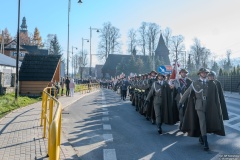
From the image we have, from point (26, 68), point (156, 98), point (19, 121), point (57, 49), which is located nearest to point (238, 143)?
point (156, 98)

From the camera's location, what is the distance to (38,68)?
2822 cm

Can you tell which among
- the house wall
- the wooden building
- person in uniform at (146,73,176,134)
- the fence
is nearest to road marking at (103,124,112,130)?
person in uniform at (146,73,176,134)

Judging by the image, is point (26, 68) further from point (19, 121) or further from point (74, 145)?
point (74, 145)

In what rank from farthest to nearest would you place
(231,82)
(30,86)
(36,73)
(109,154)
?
(231,82), (36,73), (30,86), (109,154)

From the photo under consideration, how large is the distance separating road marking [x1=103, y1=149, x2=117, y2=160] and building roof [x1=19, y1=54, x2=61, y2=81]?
20.5 m

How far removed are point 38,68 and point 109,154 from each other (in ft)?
72.8

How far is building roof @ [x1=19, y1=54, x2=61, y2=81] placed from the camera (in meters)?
27.4

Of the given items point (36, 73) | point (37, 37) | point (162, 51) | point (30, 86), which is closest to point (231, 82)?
point (36, 73)

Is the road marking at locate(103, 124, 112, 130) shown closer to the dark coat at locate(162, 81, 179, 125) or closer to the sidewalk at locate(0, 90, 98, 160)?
the dark coat at locate(162, 81, 179, 125)

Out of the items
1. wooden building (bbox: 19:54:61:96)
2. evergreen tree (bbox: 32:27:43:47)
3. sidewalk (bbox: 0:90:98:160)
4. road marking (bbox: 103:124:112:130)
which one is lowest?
road marking (bbox: 103:124:112:130)

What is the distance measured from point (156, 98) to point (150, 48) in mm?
76469

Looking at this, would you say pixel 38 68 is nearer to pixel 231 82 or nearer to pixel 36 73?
pixel 36 73

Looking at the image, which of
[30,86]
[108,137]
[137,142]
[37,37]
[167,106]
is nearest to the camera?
[137,142]

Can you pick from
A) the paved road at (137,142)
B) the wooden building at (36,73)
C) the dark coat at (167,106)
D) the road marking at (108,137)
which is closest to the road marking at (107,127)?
the paved road at (137,142)
